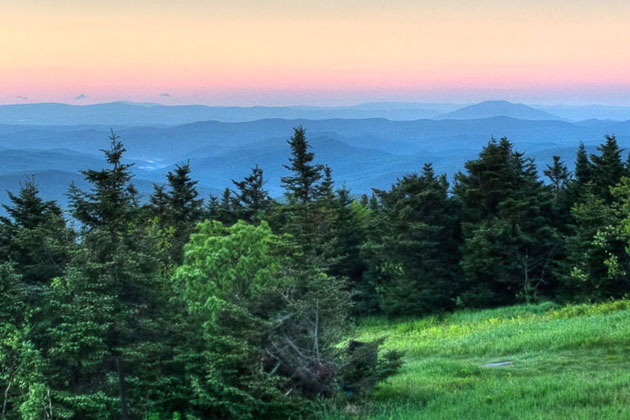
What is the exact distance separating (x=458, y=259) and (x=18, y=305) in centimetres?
2914

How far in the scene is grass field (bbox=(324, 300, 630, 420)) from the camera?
998 cm

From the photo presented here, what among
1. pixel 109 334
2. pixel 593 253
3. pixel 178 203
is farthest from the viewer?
pixel 178 203

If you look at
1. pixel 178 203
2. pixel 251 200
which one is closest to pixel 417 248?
pixel 251 200

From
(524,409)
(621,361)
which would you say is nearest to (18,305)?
(524,409)

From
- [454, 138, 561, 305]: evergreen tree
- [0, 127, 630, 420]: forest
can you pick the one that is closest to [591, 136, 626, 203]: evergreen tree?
[454, 138, 561, 305]: evergreen tree

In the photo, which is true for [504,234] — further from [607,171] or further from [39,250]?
[39,250]

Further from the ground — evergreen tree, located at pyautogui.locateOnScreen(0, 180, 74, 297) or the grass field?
evergreen tree, located at pyautogui.locateOnScreen(0, 180, 74, 297)

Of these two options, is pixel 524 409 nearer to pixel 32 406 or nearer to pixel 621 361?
pixel 621 361

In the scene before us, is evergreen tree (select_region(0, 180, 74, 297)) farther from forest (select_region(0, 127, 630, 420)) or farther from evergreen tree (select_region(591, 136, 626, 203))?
evergreen tree (select_region(591, 136, 626, 203))

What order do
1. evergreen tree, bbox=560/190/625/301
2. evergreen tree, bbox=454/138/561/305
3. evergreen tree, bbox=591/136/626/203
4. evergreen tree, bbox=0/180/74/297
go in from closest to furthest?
evergreen tree, bbox=0/180/74/297 → evergreen tree, bbox=560/190/625/301 → evergreen tree, bbox=454/138/561/305 → evergreen tree, bbox=591/136/626/203

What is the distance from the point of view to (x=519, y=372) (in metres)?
14.3

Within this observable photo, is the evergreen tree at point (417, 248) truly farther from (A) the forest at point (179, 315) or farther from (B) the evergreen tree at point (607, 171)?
(B) the evergreen tree at point (607, 171)

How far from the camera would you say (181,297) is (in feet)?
52.5

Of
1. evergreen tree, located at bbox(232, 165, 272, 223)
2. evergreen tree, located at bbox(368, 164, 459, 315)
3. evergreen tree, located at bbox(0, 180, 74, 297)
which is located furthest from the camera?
evergreen tree, located at bbox(232, 165, 272, 223)
